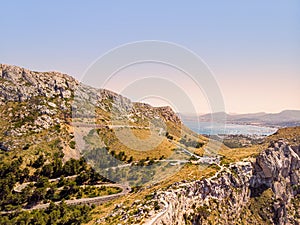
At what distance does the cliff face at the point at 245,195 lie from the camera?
5259 centimetres

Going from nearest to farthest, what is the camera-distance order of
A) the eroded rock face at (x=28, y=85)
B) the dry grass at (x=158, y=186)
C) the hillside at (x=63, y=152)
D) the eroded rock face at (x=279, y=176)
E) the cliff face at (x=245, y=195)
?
the cliff face at (x=245, y=195) < the dry grass at (x=158, y=186) < the hillside at (x=63, y=152) < the eroded rock face at (x=279, y=176) < the eroded rock face at (x=28, y=85)

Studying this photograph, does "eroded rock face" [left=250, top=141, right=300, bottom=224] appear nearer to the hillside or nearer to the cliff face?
the cliff face

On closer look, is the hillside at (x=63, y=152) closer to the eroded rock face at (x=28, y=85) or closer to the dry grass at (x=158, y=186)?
the eroded rock face at (x=28, y=85)

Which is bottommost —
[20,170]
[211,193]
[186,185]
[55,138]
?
[211,193]

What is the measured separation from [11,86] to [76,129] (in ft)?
122

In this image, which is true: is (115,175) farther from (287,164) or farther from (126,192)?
(287,164)

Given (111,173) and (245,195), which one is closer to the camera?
(245,195)

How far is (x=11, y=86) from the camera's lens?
111500mm

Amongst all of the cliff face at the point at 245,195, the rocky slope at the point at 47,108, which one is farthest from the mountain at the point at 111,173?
the rocky slope at the point at 47,108

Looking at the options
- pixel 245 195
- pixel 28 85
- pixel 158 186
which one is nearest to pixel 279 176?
pixel 245 195

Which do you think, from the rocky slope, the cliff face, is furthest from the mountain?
the rocky slope

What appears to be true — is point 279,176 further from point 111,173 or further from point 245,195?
point 111,173

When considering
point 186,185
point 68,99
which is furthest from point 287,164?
point 68,99

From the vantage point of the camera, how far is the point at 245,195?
251ft
